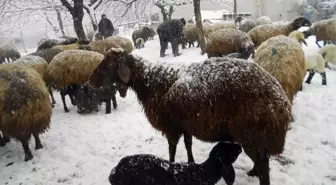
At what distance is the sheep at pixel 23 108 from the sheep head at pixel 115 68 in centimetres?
147

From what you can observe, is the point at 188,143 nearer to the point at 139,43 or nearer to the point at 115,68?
the point at 115,68

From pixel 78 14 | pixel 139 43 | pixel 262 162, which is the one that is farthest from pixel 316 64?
pixel 139 43

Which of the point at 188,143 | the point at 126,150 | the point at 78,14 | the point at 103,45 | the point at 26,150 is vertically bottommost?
the point at 126,150

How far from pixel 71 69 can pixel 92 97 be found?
0.84 metres

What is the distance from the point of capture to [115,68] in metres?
3.99

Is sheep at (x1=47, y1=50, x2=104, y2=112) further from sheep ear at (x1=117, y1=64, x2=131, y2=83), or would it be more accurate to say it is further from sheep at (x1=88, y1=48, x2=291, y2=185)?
sheep at (x1=88, y1=48, x2=291, y2=185)

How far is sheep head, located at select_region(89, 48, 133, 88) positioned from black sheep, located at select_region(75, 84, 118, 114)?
2789 millimetres

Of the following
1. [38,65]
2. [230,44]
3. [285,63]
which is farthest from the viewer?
[230,44]

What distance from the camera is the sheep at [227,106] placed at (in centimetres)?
285

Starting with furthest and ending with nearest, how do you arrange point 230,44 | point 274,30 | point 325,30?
point 325,30 < point 274,30 < point 230,44

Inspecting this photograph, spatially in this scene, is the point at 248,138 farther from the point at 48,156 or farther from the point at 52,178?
the point at 48,156

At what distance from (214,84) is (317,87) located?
552cm

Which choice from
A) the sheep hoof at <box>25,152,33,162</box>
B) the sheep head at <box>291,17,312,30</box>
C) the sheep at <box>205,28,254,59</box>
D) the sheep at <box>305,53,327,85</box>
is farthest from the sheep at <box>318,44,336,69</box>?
the sheep hoof at <box>25,152,33,162</box>

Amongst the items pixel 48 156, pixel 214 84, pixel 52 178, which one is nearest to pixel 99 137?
pixel 48 156
